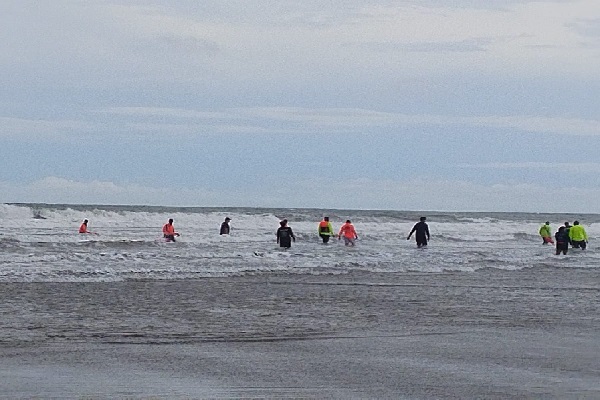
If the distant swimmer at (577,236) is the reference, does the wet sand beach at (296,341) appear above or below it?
below

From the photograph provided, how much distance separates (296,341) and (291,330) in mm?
932

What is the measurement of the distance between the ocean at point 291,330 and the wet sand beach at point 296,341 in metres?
0.02

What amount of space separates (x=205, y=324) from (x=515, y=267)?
13.5m

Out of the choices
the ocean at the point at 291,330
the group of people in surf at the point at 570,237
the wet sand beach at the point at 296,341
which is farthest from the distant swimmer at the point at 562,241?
the wet sand beach at the point at 296,341

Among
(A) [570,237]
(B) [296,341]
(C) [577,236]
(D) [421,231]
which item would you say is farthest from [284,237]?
(B) [296,341]

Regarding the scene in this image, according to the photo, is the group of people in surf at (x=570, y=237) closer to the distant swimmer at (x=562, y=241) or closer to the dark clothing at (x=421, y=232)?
the distant swimmer at (x=562, y=241)

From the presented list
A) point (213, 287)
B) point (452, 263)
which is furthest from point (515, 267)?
point (213, 287)

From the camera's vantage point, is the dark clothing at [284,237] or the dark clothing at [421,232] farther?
the dark clothing at [421,232]

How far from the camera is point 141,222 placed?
191ft

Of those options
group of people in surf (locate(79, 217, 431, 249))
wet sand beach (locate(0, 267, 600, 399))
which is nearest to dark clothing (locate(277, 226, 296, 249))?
group of people in surf (locate(79, 217, 431, 249))

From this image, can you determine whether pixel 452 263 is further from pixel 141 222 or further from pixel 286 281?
pixel 141 222

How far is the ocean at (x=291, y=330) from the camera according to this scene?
25.3ft

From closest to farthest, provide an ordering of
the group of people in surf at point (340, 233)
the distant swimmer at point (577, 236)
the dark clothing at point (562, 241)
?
1. the dark clothing at point (562, 241)
2. the group of people in surf at point (340, 233)
3. the distant swimmer at point (577, 236)

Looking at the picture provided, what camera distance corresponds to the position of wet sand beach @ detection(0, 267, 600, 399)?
7641 mm
